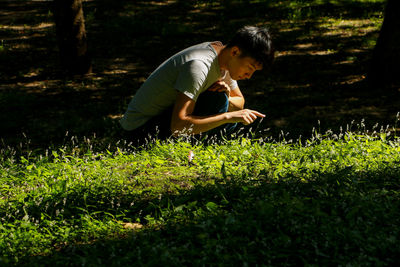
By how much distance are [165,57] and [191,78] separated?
5.78 m

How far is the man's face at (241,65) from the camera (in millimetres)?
4062

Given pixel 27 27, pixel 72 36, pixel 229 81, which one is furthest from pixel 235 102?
pixel 27 27

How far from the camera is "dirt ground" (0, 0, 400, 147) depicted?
7008 mm

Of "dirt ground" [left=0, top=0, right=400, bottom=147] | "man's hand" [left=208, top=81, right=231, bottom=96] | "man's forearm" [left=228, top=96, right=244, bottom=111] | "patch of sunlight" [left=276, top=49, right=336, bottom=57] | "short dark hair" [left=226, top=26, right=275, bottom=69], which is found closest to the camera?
"short dark hair" [left=226, top=26, right=275, bottom=69]

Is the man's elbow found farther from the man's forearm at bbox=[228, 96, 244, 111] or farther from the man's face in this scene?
the man's forearm at bbox=[228, 96, 244, 111]

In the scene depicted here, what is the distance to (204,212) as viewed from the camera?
305 centimetres

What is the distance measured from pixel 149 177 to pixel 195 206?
892 millimetres

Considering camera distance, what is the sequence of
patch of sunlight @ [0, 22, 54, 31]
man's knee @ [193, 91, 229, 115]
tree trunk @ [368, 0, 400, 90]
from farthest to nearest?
patch of sunlight @ [0, 22, 54, 31] < tree trunk @ [368, 0, 400, 90] < man's knee @ [193, 91, 229, 115]

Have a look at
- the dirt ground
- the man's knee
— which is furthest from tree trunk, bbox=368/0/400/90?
the man's knee

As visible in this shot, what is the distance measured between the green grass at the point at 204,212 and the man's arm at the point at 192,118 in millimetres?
375

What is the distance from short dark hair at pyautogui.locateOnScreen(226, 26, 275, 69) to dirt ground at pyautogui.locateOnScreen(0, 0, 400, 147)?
8.99ft

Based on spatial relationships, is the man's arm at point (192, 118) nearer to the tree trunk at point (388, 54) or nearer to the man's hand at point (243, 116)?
the man's hand at point (243, 116)

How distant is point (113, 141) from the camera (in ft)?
21.1

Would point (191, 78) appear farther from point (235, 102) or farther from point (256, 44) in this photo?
point (235, 102)
